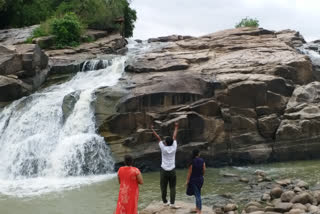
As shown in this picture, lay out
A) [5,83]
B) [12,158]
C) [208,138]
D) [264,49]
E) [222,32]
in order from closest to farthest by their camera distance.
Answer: [12,158] → [208,138] → [5,83] → [264,49] → [222,32]

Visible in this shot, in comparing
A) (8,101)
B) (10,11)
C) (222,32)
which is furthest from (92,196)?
(10,11)

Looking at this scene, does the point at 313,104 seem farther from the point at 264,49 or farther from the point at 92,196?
the point at 92,196

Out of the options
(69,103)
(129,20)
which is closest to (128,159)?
(69,103)

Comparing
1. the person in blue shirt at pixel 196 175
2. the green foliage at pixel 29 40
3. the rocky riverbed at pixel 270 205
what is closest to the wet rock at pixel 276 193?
the rocky riverbed at pixel 270 205

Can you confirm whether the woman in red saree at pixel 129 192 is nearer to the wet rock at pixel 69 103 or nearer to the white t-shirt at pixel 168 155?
the white t-shirt at pixel 168 155

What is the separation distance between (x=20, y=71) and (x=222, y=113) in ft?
42.3

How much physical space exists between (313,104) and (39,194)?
593 inches

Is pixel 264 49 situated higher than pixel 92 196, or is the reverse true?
pixel 264 49

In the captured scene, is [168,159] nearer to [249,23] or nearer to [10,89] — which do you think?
[10,89]

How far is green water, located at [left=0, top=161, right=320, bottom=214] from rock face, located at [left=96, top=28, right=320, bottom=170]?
1.90m

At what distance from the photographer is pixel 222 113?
20.6m

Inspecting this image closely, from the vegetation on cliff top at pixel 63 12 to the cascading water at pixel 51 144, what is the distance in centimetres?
1355

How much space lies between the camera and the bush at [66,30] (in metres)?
31.3

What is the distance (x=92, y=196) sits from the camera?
14156 mm
